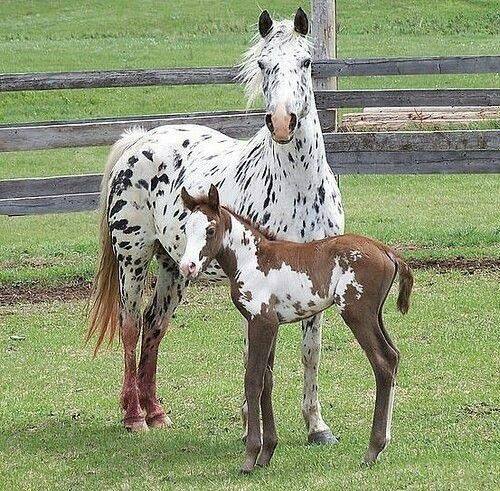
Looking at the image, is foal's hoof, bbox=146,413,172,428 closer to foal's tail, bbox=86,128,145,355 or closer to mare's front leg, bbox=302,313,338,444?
foal's tail, bbox=86,128,145,355

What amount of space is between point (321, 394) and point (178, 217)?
1506mm

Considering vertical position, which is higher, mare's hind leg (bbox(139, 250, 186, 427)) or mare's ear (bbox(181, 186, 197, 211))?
mare's ear (bbox(181, 186, 197, 211))

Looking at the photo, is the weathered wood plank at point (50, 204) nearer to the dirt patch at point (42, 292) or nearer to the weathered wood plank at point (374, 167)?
the weathered wood plank at point (374, 167)

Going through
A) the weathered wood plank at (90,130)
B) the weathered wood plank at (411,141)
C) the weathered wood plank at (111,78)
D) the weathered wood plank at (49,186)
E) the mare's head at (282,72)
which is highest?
the mare's head at (282,72)

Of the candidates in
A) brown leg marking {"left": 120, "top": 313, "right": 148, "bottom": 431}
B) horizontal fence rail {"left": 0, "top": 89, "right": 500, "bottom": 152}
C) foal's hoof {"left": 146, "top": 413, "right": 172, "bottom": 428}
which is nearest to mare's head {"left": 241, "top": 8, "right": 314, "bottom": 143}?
brown leg marking {"left": 120, "top": 313, "right": 148, "bottom": 431}

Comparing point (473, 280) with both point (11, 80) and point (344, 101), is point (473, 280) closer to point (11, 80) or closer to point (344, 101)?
A: point (344, 101)

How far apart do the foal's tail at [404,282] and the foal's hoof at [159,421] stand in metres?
1.87

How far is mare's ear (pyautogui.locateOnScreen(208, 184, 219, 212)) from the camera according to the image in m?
5.36

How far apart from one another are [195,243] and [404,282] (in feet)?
3.43

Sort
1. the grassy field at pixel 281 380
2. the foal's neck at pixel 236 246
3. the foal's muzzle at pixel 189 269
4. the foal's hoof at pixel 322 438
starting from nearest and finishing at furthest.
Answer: the foal's muzzle at pixel 189 269 < the foal's neck at pixel 236 246 < the grassy field at pixel 281 380 < the foal's hoof at pixel 322 438

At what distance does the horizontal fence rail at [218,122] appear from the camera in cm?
1090

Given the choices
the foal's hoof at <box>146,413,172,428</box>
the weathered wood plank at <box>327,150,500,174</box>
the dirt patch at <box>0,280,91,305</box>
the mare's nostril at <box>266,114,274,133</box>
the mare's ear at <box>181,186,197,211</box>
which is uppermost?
the mare's nostril at <box>266,114,274,133</box>

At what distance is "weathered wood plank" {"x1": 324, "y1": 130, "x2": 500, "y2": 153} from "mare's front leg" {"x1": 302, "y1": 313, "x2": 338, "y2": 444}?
5.44 meters

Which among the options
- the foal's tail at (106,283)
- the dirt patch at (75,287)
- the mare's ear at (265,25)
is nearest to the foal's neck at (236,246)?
the mare's ear at (265,25)
